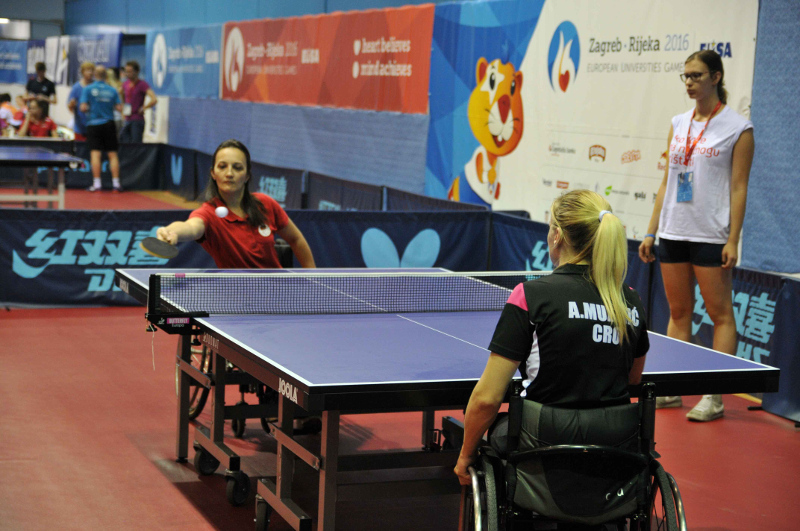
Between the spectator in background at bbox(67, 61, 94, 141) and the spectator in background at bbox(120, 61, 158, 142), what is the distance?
0.71 m

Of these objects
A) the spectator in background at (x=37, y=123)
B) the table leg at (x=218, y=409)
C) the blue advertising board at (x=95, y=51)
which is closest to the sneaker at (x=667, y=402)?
the table leg at (x=218, y=409)

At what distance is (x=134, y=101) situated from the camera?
53.9 feet

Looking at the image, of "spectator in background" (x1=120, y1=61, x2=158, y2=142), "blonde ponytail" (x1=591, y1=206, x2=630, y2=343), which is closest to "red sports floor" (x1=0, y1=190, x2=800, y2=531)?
"blonde ponytail" (x1=591, y1=206, x2=630, y2=343)

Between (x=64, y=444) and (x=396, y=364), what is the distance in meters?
2.06

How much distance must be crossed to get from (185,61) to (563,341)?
1605 cm

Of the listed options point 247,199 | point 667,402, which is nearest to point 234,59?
point 247,199

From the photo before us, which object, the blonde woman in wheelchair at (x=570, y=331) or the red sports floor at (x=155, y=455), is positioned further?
the red sports floor at (x=155, y=455)

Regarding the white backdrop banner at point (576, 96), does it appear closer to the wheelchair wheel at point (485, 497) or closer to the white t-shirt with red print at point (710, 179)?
the white t-shirt with red print at point (710, 179)

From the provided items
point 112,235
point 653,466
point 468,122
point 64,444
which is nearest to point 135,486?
point 64,444

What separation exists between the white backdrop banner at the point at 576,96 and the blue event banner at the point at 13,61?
63.7 feet

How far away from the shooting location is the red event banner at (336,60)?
10.9 meters

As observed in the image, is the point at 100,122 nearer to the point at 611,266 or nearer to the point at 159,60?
the point at 159,60

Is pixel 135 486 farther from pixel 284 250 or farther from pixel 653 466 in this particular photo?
pixel 653 466

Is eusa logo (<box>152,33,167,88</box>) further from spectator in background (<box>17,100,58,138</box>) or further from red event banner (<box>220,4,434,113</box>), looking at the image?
spectator in background (<box>17,100,58,138</box>)
